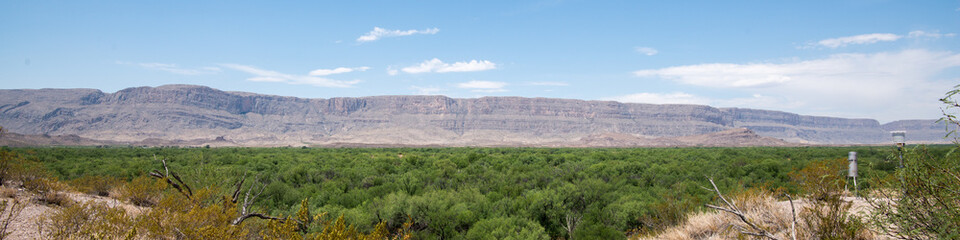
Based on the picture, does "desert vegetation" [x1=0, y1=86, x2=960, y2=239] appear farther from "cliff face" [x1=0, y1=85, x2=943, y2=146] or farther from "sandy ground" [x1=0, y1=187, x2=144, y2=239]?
"cliff face" [x1=0, y1=85, x2=943, y2=146]

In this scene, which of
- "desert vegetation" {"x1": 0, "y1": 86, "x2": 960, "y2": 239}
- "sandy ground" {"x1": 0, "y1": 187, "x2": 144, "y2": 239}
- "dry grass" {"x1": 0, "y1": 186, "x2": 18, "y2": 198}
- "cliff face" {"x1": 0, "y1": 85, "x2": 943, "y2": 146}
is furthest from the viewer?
"cliff face" {"x1": 0, "y1": 85, "x2": 943, "y2": 146}

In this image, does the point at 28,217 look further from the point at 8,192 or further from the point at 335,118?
the point at 335,118

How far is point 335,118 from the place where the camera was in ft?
510

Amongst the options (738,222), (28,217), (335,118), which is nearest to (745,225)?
(738,222)

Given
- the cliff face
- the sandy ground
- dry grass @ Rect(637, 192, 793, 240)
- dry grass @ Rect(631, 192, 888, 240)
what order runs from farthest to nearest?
1. the cliff face
2. the sandy ground
3. dry grass @ Rect(637, 192, 793, 240)
4. dry grass @ Rect(631, 192, 888, 240)

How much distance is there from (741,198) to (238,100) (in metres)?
173

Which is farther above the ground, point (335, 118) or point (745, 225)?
→ point (745, 225)

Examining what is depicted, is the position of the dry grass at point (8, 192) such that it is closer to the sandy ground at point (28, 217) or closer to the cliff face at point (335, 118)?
the sandy ground at point (28, 217)

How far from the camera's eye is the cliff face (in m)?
124

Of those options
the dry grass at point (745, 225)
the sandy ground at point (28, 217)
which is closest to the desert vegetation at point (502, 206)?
the dry grass at point (745, 225)

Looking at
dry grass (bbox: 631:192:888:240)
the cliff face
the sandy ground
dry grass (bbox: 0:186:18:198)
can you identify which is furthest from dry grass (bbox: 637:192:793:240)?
the cliff face

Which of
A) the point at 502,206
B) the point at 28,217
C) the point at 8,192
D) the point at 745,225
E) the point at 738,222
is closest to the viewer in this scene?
the point at 745,225

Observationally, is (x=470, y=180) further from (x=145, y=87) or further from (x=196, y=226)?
(x=145, y=87)

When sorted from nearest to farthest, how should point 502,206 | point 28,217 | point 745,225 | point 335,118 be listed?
point 745,225 → point 28,217 → point 502,206 → point 335,118
